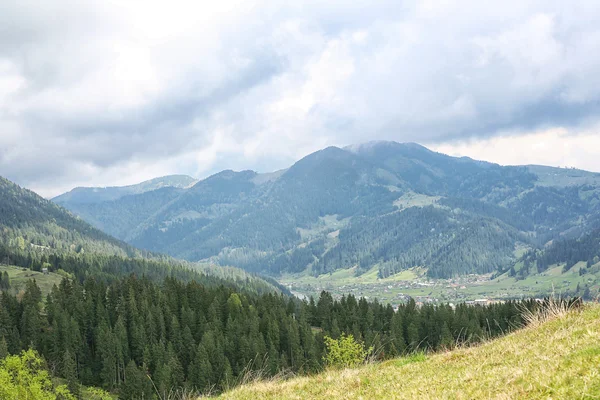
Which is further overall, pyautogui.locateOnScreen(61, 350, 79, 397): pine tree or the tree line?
the tree line

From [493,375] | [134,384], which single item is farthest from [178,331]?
[493,375]

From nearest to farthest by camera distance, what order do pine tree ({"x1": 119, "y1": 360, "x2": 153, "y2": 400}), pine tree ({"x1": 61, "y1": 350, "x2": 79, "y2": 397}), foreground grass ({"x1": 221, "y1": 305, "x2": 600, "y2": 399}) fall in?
foreground grass ({"x1": 221, "y1": 305, "x2": 600, "y2": 399}) < pine tree ({"x1": 61, "y1": 350, "x2": 79, "y2": 397}) < pine tree ({"x1": 119, "y1": 360, "x2": 153, "y2": 400})

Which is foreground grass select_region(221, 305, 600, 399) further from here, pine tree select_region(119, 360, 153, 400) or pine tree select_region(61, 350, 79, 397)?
pine tree select_region(61, 350, 79, 397)

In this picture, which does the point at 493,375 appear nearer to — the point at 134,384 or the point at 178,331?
the point at 134,384

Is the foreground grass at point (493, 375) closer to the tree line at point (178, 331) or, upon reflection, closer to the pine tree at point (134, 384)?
the tree line at point (178, 331)

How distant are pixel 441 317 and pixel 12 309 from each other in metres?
116

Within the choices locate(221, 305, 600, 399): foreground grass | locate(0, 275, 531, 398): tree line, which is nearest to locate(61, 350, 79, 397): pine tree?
locate(0, 275, 531, 398): tree line

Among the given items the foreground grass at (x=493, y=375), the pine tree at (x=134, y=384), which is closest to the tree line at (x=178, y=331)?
the pine tree at (x=134, y=384)

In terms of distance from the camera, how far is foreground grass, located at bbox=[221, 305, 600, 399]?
393 inches

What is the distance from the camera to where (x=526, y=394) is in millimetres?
9812

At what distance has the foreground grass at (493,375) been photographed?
32.7 feet

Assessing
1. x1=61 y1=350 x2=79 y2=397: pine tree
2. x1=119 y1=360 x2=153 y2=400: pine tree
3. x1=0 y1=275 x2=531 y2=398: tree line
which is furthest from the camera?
x1=0 y1=275 x2=531 y2=398: tree line

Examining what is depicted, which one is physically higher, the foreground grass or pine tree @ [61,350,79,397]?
the foreground grass

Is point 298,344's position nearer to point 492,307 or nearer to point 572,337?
point 492,307
